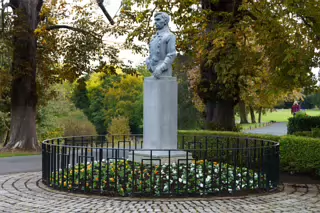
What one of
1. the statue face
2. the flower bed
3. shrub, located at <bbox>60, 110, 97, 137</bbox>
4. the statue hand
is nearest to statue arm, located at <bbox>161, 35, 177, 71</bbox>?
the statue hand

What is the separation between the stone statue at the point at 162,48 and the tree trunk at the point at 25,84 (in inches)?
446

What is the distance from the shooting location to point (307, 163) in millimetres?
11938

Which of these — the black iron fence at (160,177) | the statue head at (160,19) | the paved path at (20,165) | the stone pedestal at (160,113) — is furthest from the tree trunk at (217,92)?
the black iron fence at (160,177)

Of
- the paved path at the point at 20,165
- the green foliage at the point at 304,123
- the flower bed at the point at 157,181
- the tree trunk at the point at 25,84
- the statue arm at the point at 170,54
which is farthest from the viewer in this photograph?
the green foliage at the point at 304,123

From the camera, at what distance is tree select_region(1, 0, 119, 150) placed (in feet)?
70.9

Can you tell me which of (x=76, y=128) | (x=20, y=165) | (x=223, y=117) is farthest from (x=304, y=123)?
(x=76, y=128)

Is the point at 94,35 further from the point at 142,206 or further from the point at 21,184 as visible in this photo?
the point at 142,206

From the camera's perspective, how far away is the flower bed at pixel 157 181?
9.60 m

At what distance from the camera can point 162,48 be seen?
11516 millimetres

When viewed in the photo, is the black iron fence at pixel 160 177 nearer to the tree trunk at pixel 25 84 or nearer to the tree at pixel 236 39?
the tree at pixel 236 39

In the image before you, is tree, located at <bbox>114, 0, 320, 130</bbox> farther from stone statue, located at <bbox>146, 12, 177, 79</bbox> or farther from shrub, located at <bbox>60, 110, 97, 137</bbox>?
shrub, located at <bbox>60, 110, 97, 137</bbox>

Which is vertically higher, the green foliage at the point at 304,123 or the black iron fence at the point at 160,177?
the green foliage at the point at 304,123

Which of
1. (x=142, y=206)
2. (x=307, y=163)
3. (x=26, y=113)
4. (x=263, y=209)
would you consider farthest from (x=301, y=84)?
(x=26, y=113)

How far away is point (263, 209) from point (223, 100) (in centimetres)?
1193
